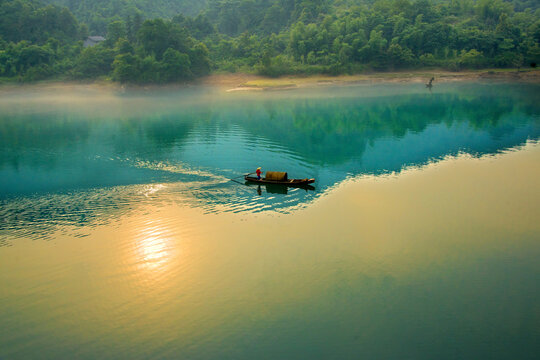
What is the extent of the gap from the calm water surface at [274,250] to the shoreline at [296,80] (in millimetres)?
50732

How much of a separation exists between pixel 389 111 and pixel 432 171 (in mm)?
29611

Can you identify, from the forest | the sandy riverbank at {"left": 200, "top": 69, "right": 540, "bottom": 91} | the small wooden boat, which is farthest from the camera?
the forest

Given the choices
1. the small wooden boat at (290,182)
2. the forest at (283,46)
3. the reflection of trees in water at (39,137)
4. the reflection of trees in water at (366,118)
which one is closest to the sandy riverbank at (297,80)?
the forest at (283,46)

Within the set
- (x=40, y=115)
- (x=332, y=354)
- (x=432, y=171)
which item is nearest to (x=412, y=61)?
(x=432, y=171)

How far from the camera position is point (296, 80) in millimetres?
87938

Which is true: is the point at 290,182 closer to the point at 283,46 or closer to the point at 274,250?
the point at 274,250

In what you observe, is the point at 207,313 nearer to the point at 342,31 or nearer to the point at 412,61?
the point at 412,61

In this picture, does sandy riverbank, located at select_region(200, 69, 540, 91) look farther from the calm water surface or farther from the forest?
the calm water surface

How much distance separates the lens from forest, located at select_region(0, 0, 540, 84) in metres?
87.7

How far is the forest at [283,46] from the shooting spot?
87.7 meters

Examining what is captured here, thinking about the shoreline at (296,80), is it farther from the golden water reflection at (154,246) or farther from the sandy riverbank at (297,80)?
the golden water reflection at (154,246)

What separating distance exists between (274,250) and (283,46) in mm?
100402

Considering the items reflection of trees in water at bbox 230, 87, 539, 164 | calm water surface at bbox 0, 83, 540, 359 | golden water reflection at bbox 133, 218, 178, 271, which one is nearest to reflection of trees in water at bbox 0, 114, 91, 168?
calm water surface at bbox 0, 83, 540, 359

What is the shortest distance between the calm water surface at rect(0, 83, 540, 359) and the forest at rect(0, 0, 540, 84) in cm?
5622
